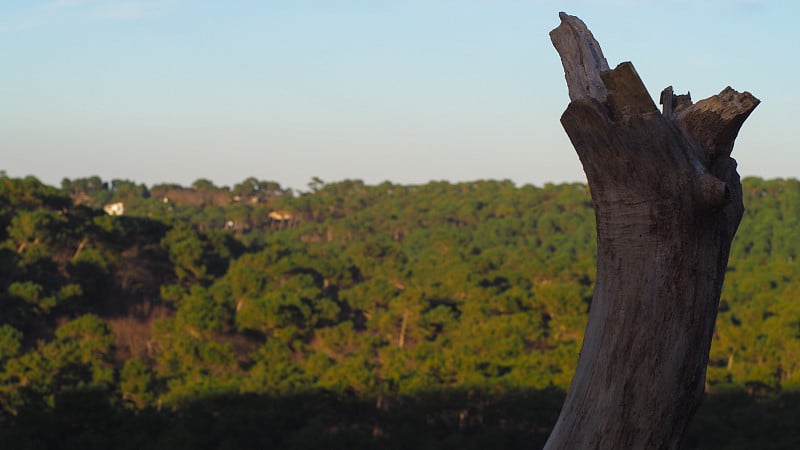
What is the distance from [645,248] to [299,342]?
78.0 ft

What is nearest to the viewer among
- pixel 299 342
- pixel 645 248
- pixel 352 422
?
pixel 645 248

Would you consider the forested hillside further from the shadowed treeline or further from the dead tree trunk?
the dead tree trunk

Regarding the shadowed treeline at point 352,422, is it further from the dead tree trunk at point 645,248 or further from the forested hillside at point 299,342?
the dead tree trunk at point 645,248

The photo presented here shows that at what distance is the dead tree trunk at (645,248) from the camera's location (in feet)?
8.38

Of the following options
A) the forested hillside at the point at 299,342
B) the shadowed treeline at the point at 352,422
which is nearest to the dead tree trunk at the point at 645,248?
the shadowed treeline at the point at 352,422

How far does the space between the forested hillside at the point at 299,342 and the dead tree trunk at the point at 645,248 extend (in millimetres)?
12229

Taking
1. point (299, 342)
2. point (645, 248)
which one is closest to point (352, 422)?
point (299, 342)

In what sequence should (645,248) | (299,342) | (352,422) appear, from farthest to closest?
(299,342)
(352,422)
(645,248)

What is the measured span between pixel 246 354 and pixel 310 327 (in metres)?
2.34

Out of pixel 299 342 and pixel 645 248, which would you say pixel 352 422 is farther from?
pixel 645 248

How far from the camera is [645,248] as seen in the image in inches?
102

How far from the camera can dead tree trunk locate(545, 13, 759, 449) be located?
2.55 metres

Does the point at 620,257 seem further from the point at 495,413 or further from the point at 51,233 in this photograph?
the point at 51,233

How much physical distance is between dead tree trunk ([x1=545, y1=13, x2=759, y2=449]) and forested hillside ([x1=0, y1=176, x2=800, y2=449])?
12229 millimetres
